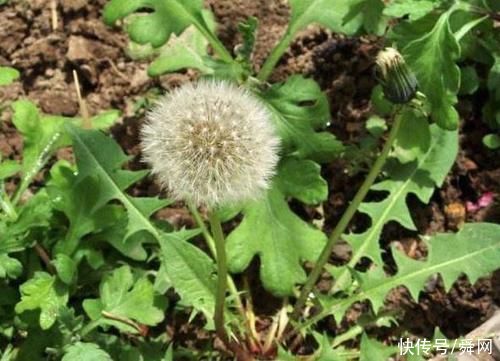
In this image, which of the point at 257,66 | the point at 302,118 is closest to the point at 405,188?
the point at 302,118

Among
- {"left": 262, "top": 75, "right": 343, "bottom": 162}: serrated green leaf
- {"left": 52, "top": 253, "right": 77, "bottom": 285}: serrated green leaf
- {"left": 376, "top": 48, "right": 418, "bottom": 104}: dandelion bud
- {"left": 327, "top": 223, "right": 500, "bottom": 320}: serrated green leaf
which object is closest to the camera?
{"left": 376, "top": 48, "right": 418, "bottom": 104}: dandelion bud

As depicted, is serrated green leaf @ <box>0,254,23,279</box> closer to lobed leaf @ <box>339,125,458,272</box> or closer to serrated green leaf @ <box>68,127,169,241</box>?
serrated green leaf @ <box>68,127,169,241</box>

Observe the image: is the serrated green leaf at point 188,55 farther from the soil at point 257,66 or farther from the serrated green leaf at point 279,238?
the serrated green leaf at point 279,238

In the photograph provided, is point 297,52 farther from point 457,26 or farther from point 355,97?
point 457,26

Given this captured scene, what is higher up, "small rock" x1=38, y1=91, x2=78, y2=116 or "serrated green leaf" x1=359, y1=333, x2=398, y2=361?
"small rock" x1=38, y1=91, x2=78, y2=116


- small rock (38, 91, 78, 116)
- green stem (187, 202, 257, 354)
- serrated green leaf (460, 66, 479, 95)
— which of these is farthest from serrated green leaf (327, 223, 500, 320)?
small rock (38, 91, 78, 116)

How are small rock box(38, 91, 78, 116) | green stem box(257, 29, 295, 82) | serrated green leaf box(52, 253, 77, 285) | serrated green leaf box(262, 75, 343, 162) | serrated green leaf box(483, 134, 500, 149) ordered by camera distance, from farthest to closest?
1. small rock box(38, 91, 78, 116)
2. serrated green leaf box(483, 134, 500, 149)
3. green stem box(257, 29, 295, 82)
4. serrated green leaf box(262, 75, 343, 162)
5. serrated green leaf box(52, 253, 77, 285)
